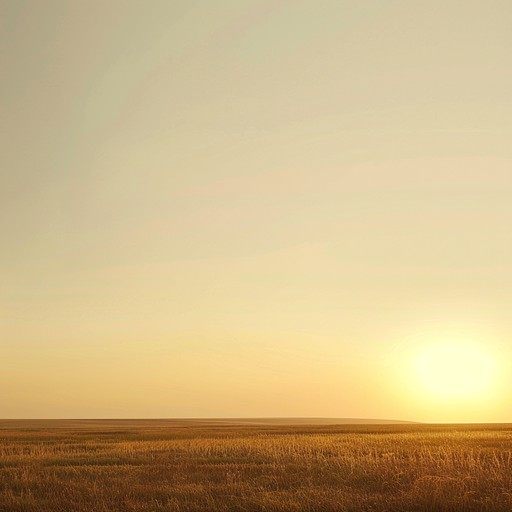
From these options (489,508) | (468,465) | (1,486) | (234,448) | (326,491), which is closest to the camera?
(489,508)

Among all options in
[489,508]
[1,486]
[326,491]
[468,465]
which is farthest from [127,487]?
[468,465]

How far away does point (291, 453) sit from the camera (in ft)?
93.0

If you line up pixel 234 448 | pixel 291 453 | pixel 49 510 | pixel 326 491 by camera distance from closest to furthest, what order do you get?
pixel 49 510 < pixel 326 491 < pixel 291 453 < pixel 234 448

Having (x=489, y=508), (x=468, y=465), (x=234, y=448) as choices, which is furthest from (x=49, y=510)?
(x=234, y=448)

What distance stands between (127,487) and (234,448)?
→ 1518cm

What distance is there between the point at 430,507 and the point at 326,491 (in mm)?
3303

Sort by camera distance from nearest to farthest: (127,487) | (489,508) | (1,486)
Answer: (489,508)
(127,487)
(1,486)

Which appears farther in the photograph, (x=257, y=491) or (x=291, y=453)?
(x=291, y=453)

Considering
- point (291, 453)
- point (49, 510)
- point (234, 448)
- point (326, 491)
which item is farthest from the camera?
point (234, 448)

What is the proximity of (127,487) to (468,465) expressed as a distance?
12048 millimetres

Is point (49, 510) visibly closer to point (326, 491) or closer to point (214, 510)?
point (214, 510)

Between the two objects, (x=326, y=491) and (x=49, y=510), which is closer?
(x=49, y=510)

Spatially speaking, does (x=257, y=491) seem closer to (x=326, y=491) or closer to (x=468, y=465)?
(x=326, y=491)

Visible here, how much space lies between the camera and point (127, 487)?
1789 centimetres
